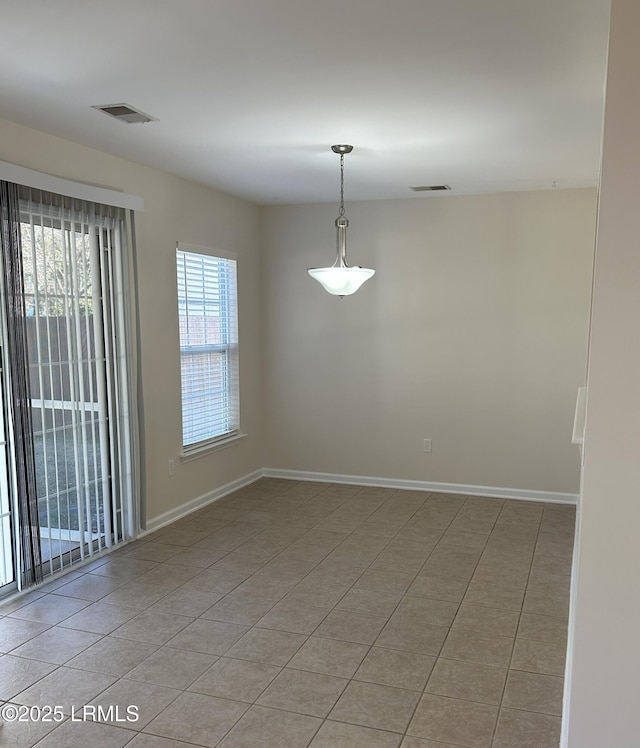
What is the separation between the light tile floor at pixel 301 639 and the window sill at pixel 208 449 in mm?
512

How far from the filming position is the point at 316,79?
2693mm

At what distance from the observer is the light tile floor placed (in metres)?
2.38

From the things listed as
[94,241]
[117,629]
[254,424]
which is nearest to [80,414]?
[94,241]

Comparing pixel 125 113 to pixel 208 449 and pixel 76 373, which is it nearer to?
pixel 76 373

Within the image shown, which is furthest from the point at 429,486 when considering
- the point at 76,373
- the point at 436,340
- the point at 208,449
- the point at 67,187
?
the point at 67,187

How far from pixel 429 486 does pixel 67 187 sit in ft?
12.1

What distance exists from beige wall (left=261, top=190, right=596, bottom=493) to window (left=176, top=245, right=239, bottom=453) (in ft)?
1.82

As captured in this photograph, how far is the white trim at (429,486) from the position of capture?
5262mm

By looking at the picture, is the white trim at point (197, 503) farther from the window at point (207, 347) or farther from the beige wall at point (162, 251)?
the window at point (207, 347)

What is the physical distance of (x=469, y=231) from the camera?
5.32 meters

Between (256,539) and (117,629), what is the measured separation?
1392 mm

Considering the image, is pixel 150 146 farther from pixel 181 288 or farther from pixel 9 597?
pixel 9 597

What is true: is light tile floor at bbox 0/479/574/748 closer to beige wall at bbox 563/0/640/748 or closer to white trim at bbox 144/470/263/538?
white trim at bbox 144/470/263/538

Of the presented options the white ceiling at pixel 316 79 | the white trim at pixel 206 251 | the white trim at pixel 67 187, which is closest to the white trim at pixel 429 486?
the white trim at pixel 206 251
